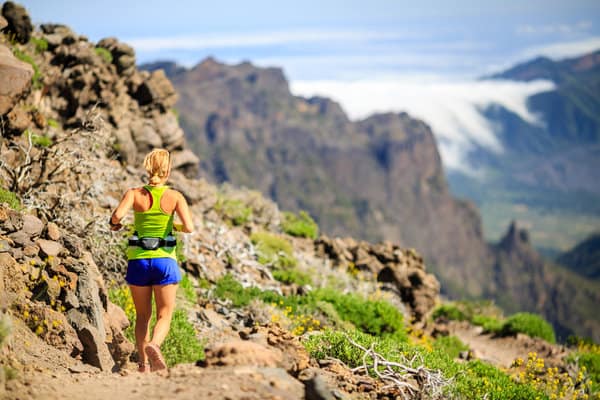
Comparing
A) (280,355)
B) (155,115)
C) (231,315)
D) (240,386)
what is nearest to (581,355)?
(231,315)

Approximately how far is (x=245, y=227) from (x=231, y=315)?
18.3ft

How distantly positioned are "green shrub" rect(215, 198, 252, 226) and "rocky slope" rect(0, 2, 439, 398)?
0.24 meters

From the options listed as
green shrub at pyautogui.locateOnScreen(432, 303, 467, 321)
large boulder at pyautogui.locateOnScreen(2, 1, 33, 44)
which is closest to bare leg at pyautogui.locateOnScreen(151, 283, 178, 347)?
large boulder at pyautogui.locateOnScreen(2, 1, 33, 44)

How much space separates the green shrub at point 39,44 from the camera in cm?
1670

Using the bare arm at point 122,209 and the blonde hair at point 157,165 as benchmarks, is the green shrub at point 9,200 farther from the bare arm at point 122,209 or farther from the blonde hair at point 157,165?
the blonde hair at point 157,165

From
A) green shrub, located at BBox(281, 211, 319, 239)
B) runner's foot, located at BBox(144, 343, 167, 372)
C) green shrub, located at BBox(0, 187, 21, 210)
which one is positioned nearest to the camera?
runner's foot, located at BBox(144, 343, 167, 372)

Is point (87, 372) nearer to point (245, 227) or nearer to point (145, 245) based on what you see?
point (145, 245)

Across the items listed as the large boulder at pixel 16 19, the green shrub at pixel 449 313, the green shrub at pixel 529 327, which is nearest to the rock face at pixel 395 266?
the green shrub at pixel 449 313

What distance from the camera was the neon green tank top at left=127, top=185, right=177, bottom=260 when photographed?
22.5 feet

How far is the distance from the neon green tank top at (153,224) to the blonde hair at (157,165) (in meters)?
0.11

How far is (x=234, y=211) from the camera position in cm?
1769

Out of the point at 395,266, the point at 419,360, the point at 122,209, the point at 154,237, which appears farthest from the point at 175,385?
the point at 395,266

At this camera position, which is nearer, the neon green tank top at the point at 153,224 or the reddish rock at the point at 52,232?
the neon green tank top at the point at 153,224

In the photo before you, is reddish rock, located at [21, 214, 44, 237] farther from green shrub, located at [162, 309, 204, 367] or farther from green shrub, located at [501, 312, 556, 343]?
green shrub, located at [501, 312, 556, 343]
